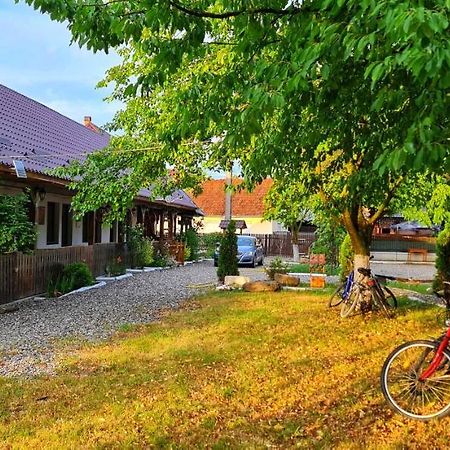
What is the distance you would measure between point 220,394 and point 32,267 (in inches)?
317

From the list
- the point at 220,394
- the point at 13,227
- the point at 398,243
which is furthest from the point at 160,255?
the point at 220,394

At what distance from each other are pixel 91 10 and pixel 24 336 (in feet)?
18.2

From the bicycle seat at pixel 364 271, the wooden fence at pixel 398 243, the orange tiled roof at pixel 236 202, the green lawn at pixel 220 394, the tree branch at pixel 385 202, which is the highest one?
the orange tiled roof at pixel 236 202

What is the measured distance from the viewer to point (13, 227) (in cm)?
968

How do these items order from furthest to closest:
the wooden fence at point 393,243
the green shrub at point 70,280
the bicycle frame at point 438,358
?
the wooden fence at point 393,243 < the green shrub at point 70,280 < the bicycle frame at point 438,358

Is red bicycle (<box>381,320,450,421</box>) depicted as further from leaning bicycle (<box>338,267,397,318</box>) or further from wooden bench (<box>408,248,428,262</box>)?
wooden bench (<box>408,248,428,262</box>)

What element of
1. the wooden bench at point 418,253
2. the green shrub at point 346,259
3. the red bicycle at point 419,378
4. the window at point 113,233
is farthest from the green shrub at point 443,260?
the wooden bench at point 418,253

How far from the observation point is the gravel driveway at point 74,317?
261 inches

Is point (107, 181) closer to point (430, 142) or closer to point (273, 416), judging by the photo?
point (273, 416)

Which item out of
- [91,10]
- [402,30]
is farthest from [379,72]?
[91,10]

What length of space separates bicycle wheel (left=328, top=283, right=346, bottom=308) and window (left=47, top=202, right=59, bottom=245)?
24.6 feet

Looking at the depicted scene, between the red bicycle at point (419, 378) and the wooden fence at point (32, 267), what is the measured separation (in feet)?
27.0

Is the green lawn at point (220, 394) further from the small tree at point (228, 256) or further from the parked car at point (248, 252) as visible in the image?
the parked car at point (248, 252)

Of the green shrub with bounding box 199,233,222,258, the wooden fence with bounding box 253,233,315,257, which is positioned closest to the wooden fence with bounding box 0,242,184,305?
the green shrub with bounding box 199,233,222,258
